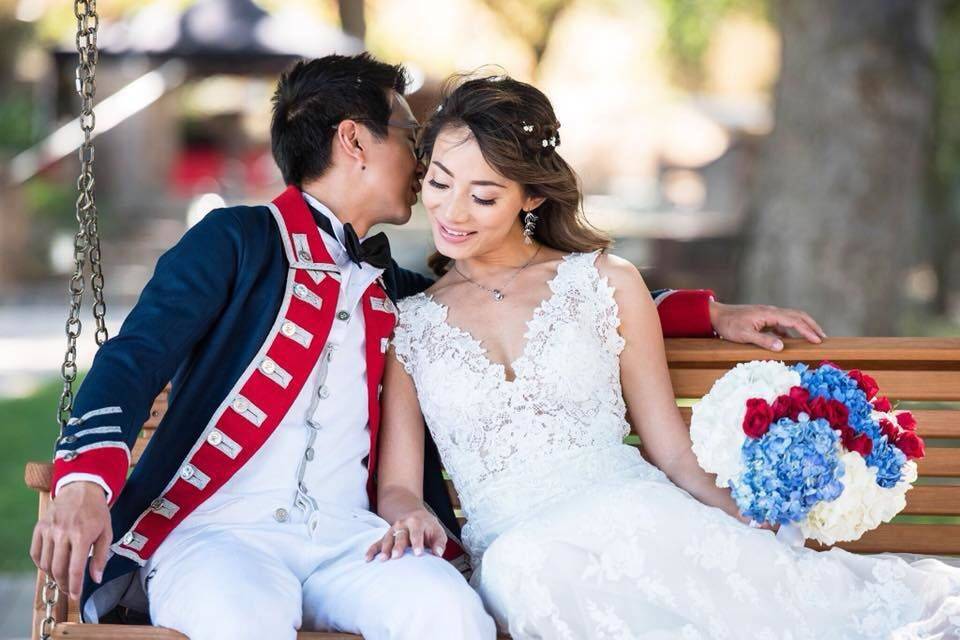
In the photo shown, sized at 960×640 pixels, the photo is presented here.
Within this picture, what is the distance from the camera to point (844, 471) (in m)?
3.09

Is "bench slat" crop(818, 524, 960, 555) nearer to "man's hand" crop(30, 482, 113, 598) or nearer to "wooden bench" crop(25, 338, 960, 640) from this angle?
"wooden bench" crop(25, 338, 960, 640)

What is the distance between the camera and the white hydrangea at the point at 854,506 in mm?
3098

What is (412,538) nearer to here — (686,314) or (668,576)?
(668,576)

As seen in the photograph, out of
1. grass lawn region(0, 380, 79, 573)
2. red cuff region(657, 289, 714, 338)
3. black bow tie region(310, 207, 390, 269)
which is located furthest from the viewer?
grass lawn region(0, 380, 79, 573)

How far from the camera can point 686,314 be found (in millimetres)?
4082

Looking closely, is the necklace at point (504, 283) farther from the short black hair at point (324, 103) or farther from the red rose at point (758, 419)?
the red rose at point (758, 419)

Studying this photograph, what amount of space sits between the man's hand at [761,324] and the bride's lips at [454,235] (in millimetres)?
877

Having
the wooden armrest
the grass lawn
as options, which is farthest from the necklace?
the grass lawn

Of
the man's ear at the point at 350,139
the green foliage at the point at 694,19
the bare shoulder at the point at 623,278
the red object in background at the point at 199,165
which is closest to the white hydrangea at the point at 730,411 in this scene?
the bare shoulder at the point at 623,278

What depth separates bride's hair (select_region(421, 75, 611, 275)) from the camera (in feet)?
12.0

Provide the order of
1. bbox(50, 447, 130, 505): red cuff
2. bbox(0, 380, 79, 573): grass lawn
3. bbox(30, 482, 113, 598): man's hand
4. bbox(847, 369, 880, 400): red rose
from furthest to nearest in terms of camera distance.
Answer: bbox(0, 380, 79, 573): grass lawn < bbox(847, 369, 880, 400): red rose < bbox(50, 447, 130, 505): red cuff < bbox(30, 482, 113, 598): man's hand

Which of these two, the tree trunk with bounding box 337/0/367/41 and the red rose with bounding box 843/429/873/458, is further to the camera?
the tree trunk with bounding box 337/0/367/41

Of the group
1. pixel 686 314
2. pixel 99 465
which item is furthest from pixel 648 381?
pixel 99 465

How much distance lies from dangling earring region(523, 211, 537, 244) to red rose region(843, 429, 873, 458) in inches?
48.0
